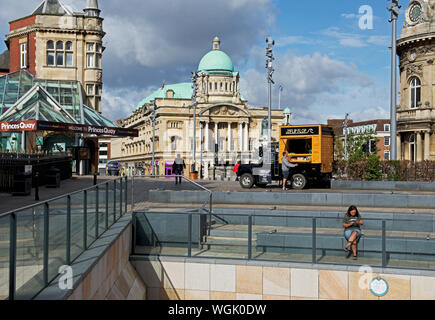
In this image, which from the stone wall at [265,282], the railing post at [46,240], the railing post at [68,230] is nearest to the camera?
the railing post at [46,240]

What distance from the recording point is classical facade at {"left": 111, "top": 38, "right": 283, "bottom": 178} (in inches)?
4496

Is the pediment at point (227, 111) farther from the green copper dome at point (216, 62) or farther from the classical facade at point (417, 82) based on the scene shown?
the classical facade at point (417, 82)

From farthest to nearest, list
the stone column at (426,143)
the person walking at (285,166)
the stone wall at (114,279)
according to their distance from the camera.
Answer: the stone column at (426,143) → the person walking at (285,166) → the stone wall at (114,279)

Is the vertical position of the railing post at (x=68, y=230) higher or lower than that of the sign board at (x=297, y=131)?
lower

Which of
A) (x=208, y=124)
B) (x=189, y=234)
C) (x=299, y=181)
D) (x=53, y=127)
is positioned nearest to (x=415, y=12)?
(x=299, y=181)

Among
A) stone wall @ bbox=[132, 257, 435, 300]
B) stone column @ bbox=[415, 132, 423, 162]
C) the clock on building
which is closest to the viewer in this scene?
→ stone wall @ bbox=[132, 257, 435, 300]

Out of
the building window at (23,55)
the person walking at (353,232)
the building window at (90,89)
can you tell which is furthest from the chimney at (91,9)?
the person walking at (353,232)

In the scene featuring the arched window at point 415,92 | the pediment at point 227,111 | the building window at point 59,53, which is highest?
the pediment at point 227,111

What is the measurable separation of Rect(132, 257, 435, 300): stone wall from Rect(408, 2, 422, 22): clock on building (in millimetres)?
42808

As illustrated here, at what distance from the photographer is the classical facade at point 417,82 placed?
47719 mm

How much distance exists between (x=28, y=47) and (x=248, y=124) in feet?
255

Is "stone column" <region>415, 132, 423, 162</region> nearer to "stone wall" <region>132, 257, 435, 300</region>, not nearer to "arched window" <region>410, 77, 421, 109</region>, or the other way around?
"arched window" <region>410, 77, 421, 109</region>

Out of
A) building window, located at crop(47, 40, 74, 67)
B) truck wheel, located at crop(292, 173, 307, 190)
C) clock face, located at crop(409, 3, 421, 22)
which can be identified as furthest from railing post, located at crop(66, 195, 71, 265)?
clock face, located at crop(409, 3, 421, 22)

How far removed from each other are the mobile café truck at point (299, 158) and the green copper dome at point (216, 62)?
106 meters
